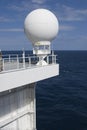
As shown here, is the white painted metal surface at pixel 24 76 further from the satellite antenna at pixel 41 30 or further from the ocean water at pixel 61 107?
the ocean water at pixel 61 107

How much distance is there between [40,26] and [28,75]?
5.89m

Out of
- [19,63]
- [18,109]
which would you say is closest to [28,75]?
[18,109]

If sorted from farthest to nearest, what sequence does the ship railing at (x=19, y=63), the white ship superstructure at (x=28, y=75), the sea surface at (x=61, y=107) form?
the sea surface at (x=61, y=107), the white ship superstructure at (x=28, y=75), the ship railing at (x=19, y=63)

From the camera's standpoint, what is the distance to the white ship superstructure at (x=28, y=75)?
20.0 meters

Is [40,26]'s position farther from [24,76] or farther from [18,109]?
[18,109]

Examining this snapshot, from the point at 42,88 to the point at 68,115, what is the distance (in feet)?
72.2

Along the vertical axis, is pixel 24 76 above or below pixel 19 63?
below

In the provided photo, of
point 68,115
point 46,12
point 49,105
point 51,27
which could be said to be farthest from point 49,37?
point 49,105

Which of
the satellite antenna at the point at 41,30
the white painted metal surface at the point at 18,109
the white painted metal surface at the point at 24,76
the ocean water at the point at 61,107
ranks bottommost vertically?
the ocean water at the point at 61,107

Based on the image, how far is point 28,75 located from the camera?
62.8ft

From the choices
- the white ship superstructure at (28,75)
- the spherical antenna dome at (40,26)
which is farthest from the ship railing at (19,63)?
the spherical antenna dome at (40,26)

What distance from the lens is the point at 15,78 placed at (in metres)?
17.9

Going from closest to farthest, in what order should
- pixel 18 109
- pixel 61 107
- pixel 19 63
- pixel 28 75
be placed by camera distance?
pixel 28 75
pixel 18 109
pixel 19 63
pixel 61 107

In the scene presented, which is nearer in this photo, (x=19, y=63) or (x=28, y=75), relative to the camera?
(x=28, y=75)
